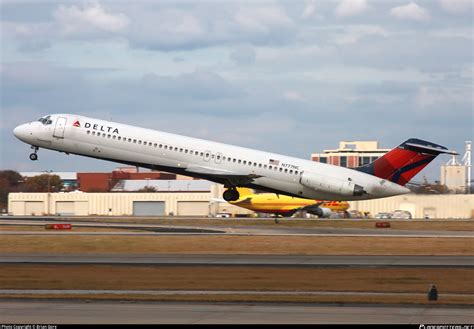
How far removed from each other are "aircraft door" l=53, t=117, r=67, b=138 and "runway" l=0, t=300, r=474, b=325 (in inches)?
1522

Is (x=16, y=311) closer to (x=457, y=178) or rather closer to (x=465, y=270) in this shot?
(x=465, y=270)

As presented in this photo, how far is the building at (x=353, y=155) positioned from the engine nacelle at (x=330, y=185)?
104853 mm

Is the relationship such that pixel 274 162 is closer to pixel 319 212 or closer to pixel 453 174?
pixel 319 212

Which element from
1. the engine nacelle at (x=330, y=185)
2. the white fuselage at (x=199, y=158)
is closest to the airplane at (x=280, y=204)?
the engine nacelle at (x=330, y=185)

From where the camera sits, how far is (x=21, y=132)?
6888cm

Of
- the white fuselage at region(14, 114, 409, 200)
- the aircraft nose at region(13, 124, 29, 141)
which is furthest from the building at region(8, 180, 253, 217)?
the aircraft nose at region(13, 124, 29, 141)

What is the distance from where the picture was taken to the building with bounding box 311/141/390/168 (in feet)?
593

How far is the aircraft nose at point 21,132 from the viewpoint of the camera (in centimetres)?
6861

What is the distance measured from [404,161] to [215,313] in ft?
151

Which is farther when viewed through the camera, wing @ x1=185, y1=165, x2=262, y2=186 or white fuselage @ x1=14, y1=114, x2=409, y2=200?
wing @ x1=185, y1=165, x2=262, y2=186

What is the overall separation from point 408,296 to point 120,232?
33.7 meters

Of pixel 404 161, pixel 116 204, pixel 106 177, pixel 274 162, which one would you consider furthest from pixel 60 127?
pixel 106 177

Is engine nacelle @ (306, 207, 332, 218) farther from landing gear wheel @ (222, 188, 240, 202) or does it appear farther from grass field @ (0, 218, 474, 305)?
grass field @ (0, 218, 474, 305)

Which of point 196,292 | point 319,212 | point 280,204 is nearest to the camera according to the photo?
point 196,292
